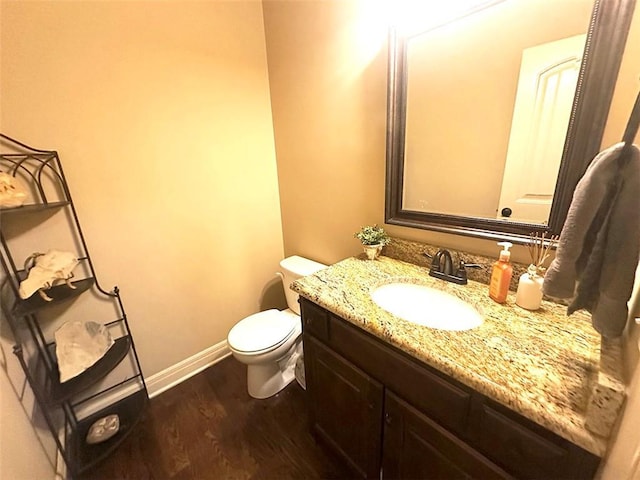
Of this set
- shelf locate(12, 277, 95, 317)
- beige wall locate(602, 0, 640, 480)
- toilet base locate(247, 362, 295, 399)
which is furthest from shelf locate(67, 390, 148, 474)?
beige wall locate(602, 0, 640, 480)

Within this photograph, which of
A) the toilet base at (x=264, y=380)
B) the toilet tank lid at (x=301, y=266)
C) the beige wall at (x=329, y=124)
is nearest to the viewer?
the beige wall at (x=329, y=124)

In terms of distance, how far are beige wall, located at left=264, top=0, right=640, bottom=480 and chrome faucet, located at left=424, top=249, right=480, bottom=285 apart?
79mm

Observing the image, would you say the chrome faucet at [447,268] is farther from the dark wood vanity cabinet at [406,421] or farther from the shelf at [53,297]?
the shelf at [53,297]

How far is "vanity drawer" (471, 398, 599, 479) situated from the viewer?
523 millimetres

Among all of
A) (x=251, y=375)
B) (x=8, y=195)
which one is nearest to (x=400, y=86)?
(x=8, y=195)

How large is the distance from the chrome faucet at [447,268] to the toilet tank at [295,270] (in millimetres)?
753

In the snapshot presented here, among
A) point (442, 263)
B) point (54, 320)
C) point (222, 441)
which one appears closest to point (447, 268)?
point (442, 263)

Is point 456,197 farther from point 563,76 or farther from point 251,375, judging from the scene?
point 251,375

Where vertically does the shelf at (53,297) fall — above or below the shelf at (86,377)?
above

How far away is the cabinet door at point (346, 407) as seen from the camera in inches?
36.8

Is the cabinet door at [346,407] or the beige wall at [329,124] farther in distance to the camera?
the beige wall at [329,124]

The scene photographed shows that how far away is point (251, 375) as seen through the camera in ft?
5.19

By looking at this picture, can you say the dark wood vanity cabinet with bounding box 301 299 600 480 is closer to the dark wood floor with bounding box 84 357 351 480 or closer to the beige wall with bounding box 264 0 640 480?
the dark wood floor with bounding box 84 357 351 480

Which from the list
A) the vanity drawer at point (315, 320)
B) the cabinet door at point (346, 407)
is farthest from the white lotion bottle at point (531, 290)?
the vanity drawer at point (315, 320)
